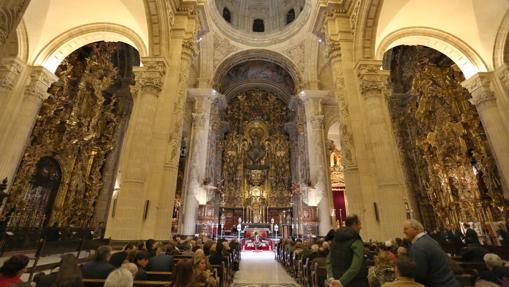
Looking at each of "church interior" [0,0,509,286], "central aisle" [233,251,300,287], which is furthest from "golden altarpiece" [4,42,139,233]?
"central aisle" [233,251,300,287]

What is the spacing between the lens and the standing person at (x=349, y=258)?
212cm

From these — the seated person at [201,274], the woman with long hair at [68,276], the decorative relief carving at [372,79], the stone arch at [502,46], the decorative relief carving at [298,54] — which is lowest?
the seated person at [201,274]

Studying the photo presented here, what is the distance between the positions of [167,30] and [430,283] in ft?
30.5

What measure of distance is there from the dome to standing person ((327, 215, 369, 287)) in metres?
18.1

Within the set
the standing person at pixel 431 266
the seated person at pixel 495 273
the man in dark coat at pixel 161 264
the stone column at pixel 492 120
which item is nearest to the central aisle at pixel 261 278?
the man in dark coat at pixel 161 264

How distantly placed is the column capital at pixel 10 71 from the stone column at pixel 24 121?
0.39 metres

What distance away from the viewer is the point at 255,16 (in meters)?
19.0

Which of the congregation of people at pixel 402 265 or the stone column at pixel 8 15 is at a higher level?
the stone column at pixel 8 15

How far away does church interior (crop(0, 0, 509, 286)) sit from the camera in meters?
7.20

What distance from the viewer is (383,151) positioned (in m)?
6.98

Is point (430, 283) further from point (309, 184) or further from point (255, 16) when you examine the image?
point (255, 16)

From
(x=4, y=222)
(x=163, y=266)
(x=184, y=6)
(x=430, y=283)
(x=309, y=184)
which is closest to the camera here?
(x=430, y=283)

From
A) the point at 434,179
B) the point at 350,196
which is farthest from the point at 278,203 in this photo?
the point at 350,196

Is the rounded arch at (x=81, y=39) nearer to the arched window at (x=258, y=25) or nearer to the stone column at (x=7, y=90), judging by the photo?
the stone column at (x=7, y=90)
